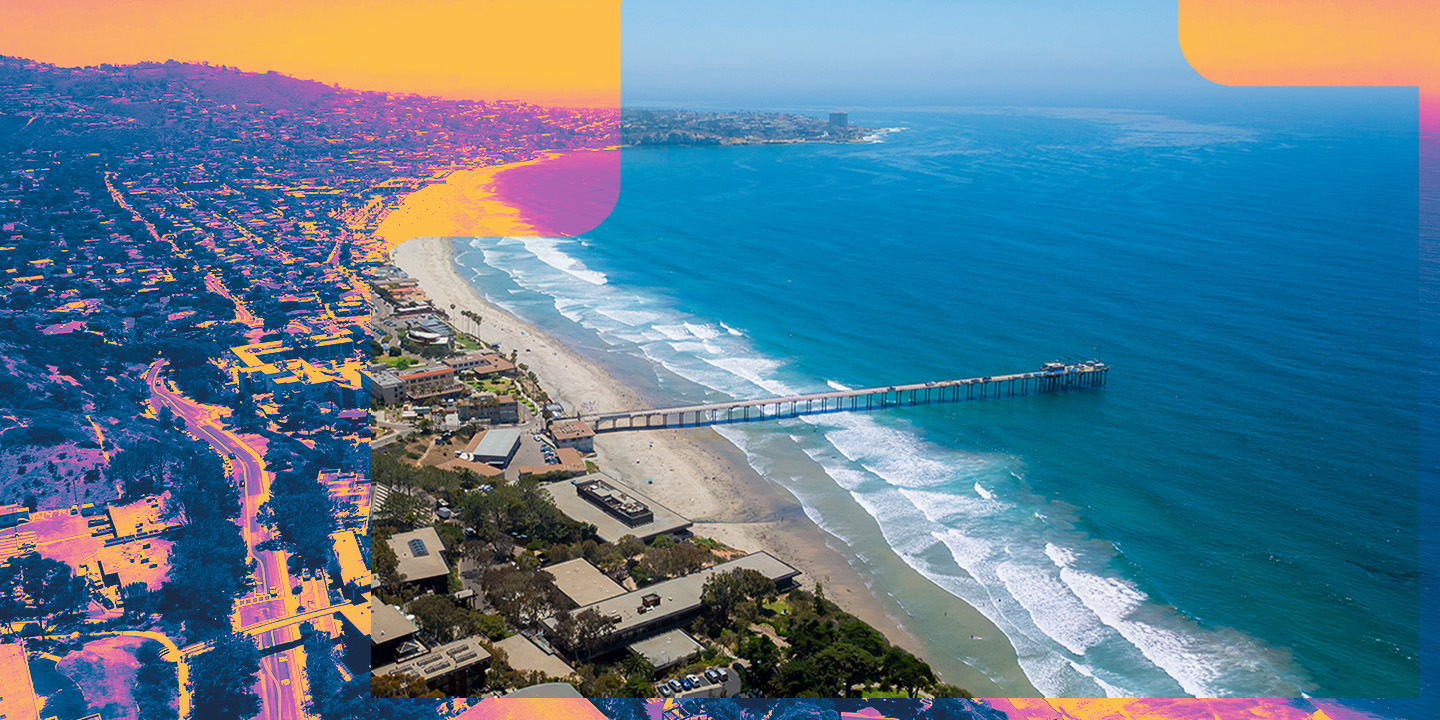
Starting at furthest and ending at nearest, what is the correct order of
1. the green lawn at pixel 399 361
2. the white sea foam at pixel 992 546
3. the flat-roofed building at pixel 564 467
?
the green lawn at pixel 399 361 < the flat-roofed building at pixel 564 467 < the white sea foam at pixel 992 546

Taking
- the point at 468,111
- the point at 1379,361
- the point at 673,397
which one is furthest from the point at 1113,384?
the point at 468,111

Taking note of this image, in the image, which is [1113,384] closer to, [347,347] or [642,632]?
[642,632]

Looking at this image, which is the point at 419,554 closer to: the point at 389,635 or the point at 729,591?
the point at 389,635

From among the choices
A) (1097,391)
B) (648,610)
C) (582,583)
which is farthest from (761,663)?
(1097,391)

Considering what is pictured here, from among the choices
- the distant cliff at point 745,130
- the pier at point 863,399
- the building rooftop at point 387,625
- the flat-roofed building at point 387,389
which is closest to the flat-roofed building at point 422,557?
the building rooftop at point 387,625

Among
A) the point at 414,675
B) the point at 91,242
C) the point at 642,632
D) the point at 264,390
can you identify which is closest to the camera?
the point at 414,675

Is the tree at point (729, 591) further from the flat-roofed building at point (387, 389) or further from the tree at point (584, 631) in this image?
the flat-roofed building at point (387, 389)

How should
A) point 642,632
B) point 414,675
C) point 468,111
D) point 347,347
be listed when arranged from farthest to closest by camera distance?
point 347,347
point 468,111
point 642,632
point 414,675

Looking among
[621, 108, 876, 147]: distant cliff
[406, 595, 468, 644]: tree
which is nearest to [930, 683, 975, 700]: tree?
[406, 595, 468, 644]: tree
